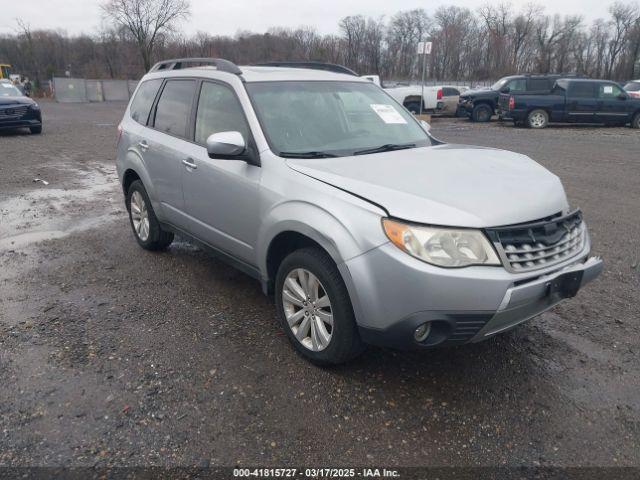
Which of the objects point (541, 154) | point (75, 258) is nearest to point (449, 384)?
point (75, 258)

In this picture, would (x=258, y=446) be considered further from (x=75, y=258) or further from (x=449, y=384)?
(x=75, y=258)

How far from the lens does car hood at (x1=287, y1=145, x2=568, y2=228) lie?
266 centimetres

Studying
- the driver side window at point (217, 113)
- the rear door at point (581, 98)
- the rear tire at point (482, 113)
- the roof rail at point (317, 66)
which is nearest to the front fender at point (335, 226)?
the driver side window at point (217, 113)

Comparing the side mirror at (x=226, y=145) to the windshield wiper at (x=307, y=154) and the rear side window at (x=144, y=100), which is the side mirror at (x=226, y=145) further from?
the rear side window at (x=144, y=100)

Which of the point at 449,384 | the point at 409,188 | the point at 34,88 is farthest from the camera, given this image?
the point at 34,88

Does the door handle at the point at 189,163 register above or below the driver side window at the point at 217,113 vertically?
below

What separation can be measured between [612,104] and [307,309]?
19.9 meters

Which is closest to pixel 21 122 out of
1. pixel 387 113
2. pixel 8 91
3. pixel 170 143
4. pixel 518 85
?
pixel 8 91

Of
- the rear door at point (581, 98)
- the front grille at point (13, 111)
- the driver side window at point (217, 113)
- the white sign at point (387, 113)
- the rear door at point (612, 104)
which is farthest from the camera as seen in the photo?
the rear door at point (612, 104)

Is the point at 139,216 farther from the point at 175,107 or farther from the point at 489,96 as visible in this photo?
the point at 489,96

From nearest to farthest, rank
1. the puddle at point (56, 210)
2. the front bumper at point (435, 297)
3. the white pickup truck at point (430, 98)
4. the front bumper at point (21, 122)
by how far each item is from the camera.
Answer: the front bumper at point (435, 297) → the puddle at point (56, 210) → the front bumper at point (21, 122) → the white pickup truck at point (430, 98)

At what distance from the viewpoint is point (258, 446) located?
2559 mm

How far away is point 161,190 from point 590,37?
94650mm

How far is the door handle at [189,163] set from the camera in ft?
13.4
